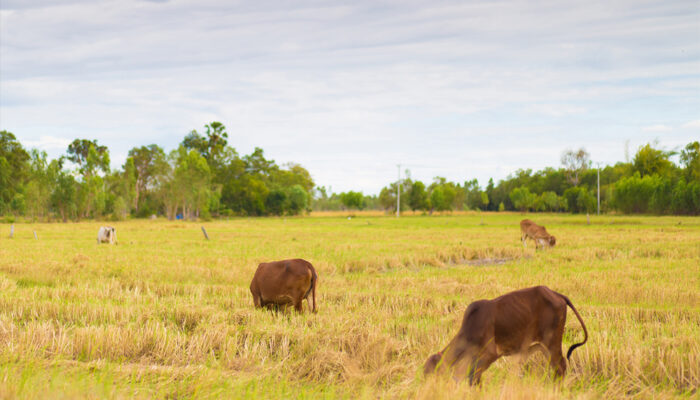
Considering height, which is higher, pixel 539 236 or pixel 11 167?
pixel 11 167

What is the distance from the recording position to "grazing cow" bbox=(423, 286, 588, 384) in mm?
4117

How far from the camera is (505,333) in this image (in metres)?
4.28

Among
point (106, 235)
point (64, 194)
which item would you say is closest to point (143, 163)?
point (64, 194)

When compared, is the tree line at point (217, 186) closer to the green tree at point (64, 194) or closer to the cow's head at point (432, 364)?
the green tree at point (64, 194)

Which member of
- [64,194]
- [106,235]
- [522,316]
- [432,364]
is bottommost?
[106,235]

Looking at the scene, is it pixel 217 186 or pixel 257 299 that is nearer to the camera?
pixel 257 299

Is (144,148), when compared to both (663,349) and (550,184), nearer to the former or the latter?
(550,184)

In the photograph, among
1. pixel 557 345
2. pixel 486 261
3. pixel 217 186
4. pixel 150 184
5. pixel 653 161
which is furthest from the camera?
pixel 150 184

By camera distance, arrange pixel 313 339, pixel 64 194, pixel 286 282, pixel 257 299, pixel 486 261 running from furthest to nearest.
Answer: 1. pixel 64 194
2. pixel 486 261
3. pixel 257 299
4. pixel 286 282
5. pixel 313 339

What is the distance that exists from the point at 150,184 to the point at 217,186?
26002 millimetres

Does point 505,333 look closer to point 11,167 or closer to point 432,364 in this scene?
point 432,364

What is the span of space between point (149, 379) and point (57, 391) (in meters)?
1.40

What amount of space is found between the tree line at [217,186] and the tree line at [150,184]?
0.18 metres

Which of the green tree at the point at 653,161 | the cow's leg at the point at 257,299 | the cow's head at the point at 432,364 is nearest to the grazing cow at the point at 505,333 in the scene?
the cow's head at the point at 432,364
